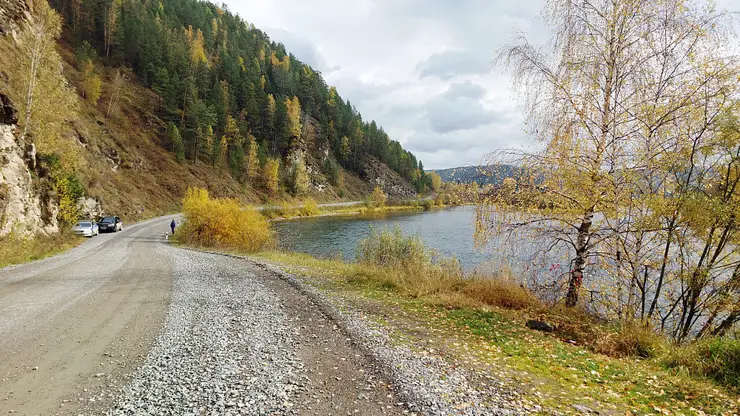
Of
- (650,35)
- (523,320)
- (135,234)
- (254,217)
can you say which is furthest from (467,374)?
(135,234)

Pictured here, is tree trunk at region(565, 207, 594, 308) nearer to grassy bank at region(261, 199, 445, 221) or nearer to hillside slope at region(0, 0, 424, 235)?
hillside slope at region(0, 0, 424, 235)

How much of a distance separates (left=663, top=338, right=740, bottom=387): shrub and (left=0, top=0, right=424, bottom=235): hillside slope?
26.4 meters

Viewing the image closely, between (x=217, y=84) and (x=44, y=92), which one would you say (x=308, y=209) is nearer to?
(x=217, y=84)

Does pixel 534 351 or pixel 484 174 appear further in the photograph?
pixel 484 174

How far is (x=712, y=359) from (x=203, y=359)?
28.9 ft

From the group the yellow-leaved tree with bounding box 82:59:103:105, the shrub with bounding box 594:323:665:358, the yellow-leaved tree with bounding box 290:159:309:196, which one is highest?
the yellow-leaved tree with bounding box 82:59:103:105

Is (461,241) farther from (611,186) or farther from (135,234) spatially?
(135,234)

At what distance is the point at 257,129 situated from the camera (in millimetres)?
97938

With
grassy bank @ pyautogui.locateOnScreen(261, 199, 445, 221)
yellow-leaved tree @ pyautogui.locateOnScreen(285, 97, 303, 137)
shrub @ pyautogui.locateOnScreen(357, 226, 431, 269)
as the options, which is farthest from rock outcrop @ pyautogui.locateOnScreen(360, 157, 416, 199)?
shrub @ pyautogui.locateOnScreen(357, 226, 431, 269)

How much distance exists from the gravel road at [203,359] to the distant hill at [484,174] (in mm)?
4339

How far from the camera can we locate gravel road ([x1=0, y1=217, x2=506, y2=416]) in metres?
4.61

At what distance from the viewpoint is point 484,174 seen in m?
8.58

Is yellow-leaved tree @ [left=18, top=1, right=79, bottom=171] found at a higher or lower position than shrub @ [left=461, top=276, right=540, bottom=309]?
higher

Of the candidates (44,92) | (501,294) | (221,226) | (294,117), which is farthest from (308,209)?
(501,294)
